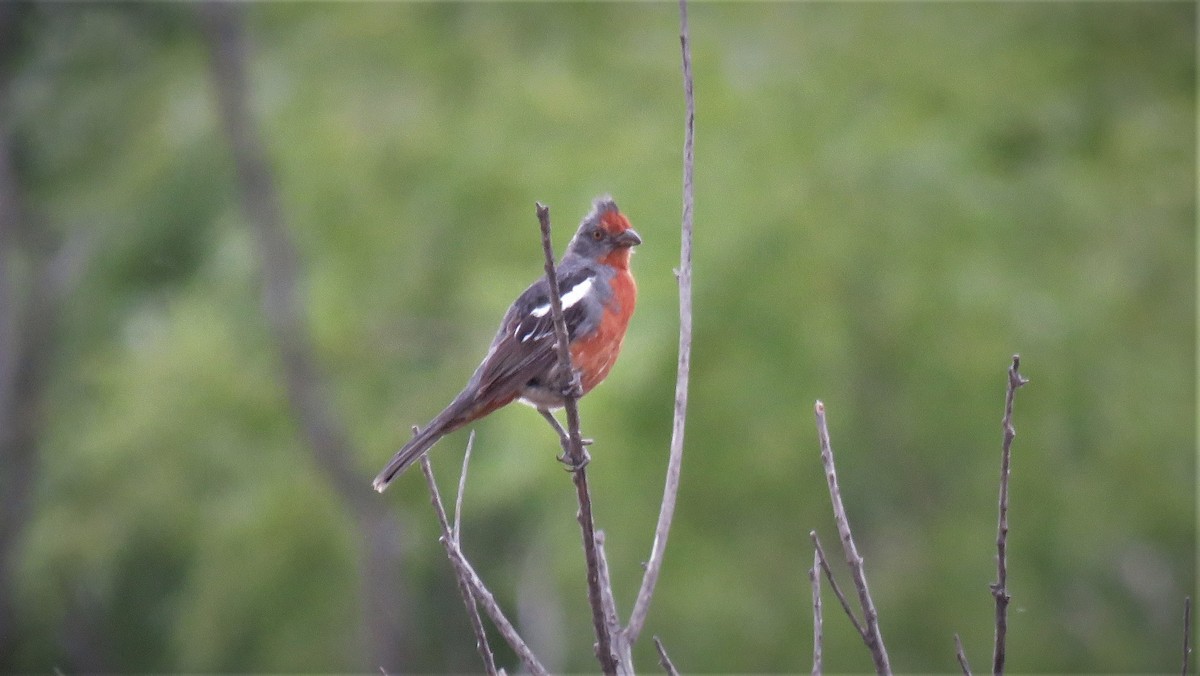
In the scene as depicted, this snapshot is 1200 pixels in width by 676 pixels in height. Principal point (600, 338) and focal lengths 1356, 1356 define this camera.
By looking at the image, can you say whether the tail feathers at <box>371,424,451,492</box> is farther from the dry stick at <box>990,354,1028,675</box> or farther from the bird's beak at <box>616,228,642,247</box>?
the dry stick at <box>990,354,1028,675</box>

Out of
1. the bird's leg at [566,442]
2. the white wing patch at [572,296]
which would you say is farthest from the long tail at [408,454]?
the white wing patch at [572,296]

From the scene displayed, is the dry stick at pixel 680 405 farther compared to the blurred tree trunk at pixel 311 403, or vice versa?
the blurred tree trunk at pixel 311 403

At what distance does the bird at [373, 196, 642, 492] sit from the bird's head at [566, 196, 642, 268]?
60 mm

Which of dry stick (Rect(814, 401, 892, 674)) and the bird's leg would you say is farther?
the bird's leg

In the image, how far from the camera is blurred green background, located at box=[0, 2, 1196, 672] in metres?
7.05

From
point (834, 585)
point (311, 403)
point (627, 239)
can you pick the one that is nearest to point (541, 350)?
point (627, 239)

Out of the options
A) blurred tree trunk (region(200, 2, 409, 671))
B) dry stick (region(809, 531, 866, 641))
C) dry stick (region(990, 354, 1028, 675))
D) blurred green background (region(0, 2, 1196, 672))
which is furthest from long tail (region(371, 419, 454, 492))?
blurred tree trunk (region(200, 2, 409, 671))

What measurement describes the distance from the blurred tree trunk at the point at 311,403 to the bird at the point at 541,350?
416 cm

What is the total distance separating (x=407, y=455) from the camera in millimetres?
3934

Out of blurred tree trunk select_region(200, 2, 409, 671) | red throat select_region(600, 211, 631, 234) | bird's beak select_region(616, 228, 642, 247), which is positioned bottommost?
blurred tree trunk select_region(200, 2, 409, 671)

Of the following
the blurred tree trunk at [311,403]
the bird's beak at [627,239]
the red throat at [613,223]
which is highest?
the red throat at [613,223]

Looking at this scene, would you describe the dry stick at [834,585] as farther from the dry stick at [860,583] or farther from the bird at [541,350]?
the bird at [541,350]

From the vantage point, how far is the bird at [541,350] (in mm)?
4082

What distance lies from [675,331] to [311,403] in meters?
2.70
